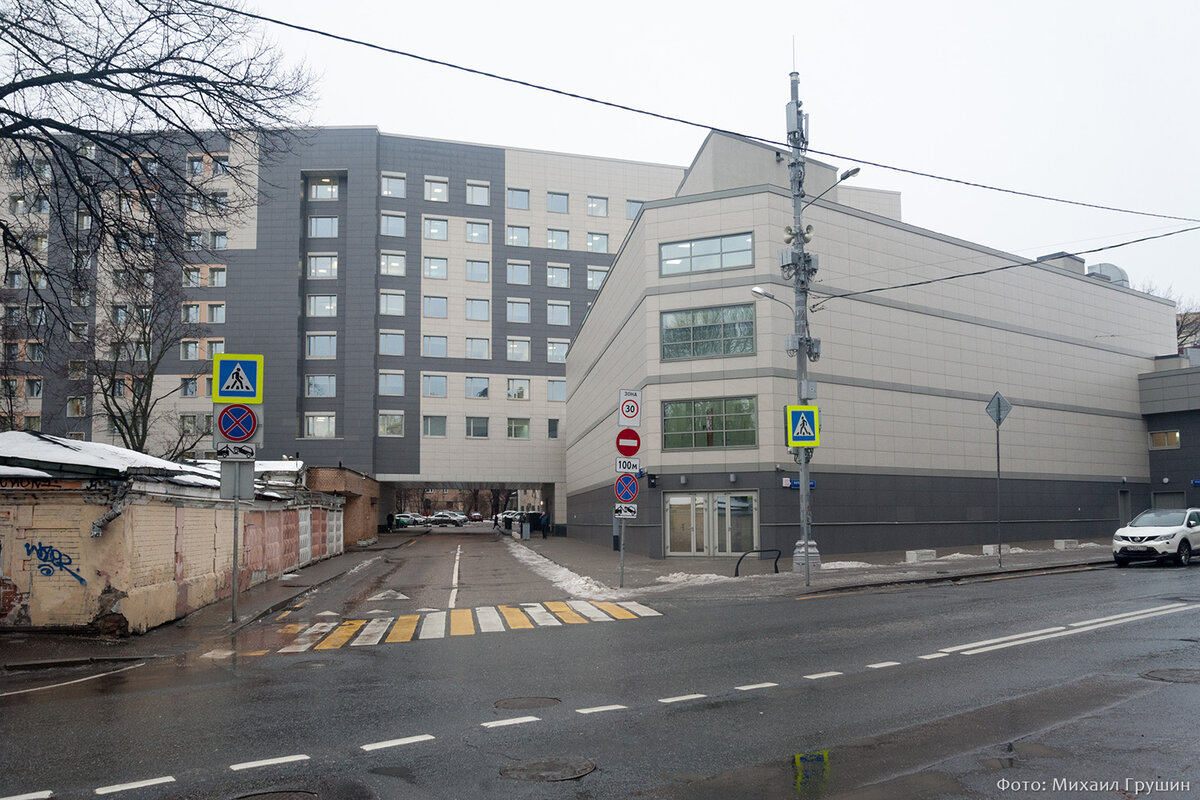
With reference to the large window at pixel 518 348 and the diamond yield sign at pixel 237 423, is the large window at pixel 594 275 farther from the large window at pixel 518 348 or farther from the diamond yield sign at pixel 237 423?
the diamond yield sign at pixel 237 423

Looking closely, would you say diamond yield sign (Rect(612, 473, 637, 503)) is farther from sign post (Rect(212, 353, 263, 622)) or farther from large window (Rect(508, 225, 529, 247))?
large window (Rect(508, 225, 529, 247))

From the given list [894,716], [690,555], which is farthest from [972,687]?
[690,555]

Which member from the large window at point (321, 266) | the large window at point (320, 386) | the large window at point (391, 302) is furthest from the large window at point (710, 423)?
the large window at point (321, 266)

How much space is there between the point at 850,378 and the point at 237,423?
24.4m

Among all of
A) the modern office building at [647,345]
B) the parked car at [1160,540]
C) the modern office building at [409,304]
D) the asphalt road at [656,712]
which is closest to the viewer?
the asphalt road at [656,712]

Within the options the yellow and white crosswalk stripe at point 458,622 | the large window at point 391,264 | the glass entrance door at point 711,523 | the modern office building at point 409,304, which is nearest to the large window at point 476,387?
the modern office building at point 409,304

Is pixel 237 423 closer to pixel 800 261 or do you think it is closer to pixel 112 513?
pixel 112 513

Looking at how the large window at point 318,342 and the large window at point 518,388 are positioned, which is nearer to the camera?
the large window at point 318,342

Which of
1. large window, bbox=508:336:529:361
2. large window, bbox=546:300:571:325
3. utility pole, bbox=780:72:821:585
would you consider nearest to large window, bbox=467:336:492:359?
large window, bbox=508:336:529:361

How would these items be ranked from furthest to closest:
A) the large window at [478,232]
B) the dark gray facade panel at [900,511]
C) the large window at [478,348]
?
the large window at [478,232] → the large window at [478,348] → the dark gray facade panel at [900,511]

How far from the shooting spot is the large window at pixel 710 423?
30938 millimetres

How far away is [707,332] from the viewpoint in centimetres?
3198

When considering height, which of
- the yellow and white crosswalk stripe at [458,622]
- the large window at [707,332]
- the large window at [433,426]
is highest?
the large window at [707,332]

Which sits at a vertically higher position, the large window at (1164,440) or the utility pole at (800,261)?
the utility pole at (800,261)
